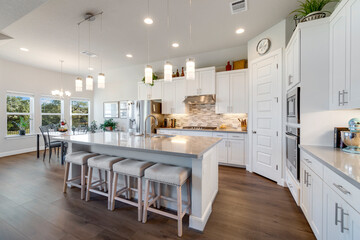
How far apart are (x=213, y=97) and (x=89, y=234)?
3.60 metres

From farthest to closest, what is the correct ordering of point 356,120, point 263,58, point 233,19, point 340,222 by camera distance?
1. point 263,58
2. point 233,19
3. point 356,120
4. point 340,222

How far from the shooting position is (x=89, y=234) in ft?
5.45

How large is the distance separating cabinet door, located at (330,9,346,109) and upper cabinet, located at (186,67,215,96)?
2437 mm

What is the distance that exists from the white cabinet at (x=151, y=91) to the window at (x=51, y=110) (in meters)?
3.68

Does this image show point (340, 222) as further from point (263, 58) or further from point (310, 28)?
point (263, 58)

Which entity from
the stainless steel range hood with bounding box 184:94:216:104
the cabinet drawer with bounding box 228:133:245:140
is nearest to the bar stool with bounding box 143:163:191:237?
the cabinet drawer with bounding box 228:133:245:140

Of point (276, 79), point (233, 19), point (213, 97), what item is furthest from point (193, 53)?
point (276, 79)

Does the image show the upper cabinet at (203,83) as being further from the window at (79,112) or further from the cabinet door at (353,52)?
the window at (79,112)

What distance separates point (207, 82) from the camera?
162 inches

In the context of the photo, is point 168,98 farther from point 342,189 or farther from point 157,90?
point 342,189

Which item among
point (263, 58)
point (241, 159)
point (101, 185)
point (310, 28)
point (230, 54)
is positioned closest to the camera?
point (310, 28)

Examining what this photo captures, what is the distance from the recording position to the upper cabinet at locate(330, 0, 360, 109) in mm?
1438

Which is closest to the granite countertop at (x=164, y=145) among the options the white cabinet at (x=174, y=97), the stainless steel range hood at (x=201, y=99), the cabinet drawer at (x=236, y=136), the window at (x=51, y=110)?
the cabinet drawer at (x=236, y=136)

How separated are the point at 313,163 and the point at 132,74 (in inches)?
225
